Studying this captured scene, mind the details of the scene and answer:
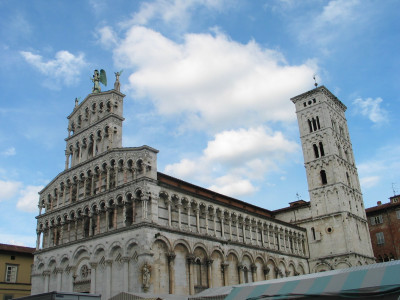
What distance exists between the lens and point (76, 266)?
33.6 metres

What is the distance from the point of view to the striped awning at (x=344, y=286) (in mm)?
15642

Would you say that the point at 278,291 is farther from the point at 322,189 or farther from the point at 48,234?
the point at 322,189

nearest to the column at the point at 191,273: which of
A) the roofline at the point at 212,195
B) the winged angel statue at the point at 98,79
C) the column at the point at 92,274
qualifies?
the roofline at the point at 212,195

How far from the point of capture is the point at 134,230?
1180 inches

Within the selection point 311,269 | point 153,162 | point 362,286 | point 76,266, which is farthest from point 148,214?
point 311,269

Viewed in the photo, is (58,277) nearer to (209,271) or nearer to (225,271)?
(209,271)

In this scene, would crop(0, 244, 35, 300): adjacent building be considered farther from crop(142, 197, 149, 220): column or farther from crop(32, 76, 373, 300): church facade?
crop(142, 197, 149, 220): column

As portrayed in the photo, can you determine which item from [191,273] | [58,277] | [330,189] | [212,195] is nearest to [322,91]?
[330,189]

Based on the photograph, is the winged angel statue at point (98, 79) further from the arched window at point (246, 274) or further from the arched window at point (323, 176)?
the arched window at point (323, 176)

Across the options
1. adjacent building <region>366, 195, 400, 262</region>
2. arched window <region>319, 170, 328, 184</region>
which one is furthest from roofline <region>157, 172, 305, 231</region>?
adjacent building <region>366, 195, 400, 262</region>

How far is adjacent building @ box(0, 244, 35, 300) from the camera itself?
143 ft

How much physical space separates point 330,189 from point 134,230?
31.1 metres

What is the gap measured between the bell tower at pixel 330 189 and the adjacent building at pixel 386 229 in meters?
4.56

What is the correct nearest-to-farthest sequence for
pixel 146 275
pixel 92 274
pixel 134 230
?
1. pixel 146 275
2. pixel 134 230
3. pixel 92 274
